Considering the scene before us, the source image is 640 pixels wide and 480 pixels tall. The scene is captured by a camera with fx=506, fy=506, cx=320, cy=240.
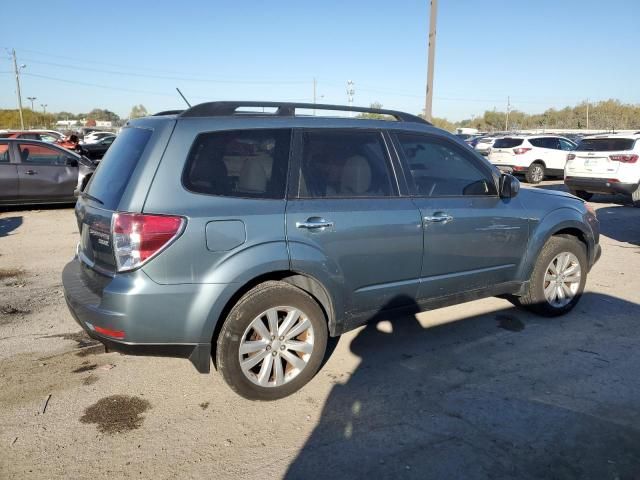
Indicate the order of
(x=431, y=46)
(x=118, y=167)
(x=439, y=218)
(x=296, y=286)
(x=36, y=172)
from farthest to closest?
(x=431, y=46) → (x=36, y=172) → (x=439, y=218) → (x=296, y=286) → (x=118, y=167)

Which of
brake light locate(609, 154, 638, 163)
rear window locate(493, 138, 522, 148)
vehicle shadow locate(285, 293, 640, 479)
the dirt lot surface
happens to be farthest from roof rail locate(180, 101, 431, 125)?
rear window locate(493, 138, 522, 148)

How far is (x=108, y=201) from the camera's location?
3098 millimetres

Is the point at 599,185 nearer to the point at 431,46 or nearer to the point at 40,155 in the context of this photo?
the point at 431,46

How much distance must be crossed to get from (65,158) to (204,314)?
9.47m

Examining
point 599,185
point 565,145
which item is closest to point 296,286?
point 599,185

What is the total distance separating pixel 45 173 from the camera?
1055 centimetres

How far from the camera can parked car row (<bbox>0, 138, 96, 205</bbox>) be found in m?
10.2

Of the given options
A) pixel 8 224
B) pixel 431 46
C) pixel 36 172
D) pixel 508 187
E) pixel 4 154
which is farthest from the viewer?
pixel 431 46

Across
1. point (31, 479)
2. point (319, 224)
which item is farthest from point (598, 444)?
point (31, 479)

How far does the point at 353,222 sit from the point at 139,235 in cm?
138

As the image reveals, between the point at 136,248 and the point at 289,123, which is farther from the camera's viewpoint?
the point at 289,123

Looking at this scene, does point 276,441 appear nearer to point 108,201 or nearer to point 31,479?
point 31,479

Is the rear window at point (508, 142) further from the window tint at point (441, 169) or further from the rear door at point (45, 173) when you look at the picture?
the window tint at point (441, 169)

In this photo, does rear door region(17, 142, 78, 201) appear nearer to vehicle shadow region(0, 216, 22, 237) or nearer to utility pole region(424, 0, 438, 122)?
vehicle shadow region(0, 216, 22, 237)
